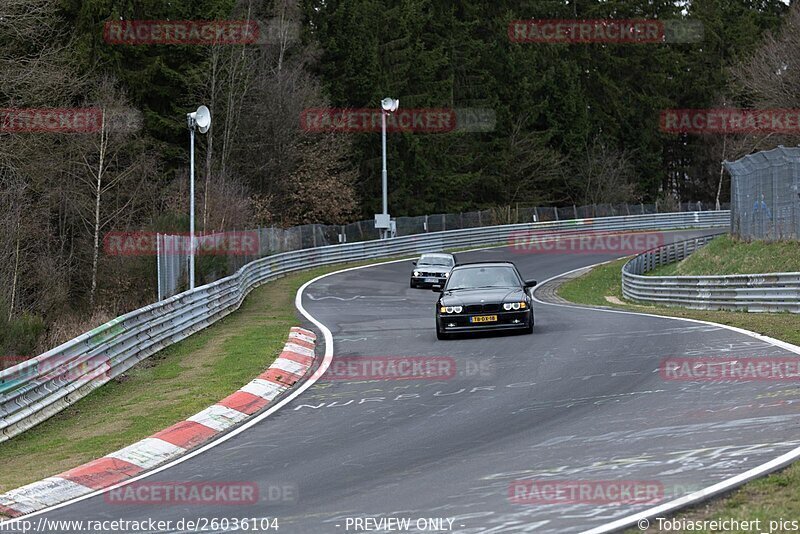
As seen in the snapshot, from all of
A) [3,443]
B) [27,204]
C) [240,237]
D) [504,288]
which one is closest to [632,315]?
[504,288]

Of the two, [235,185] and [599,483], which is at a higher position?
[235,185]

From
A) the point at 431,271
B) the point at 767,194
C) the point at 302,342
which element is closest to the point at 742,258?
the point at 767,194

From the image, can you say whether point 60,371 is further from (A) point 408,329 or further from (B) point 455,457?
(A) point 408,329

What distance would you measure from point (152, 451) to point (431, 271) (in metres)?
28.2

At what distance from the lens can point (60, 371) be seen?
47.9ft

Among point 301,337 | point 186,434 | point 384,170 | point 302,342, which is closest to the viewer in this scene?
point 186,434

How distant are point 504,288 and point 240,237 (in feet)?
62.2

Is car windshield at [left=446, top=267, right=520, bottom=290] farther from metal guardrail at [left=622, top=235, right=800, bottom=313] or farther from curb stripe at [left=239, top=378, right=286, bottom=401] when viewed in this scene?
metal guardrail at [left=622, top=235, right=800, bottom=313]

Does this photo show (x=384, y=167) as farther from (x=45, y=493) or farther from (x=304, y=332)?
(x=45, y=493)

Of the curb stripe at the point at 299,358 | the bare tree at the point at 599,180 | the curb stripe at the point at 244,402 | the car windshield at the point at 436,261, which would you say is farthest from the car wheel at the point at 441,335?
A: the bare tree at the point at 599,180

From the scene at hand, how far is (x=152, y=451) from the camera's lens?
11172 mm

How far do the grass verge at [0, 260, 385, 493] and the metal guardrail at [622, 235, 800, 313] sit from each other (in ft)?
35.0

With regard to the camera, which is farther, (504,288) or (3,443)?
(504,288)

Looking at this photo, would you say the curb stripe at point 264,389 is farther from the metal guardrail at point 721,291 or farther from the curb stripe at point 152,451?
the metal guardrail at point 721,291
